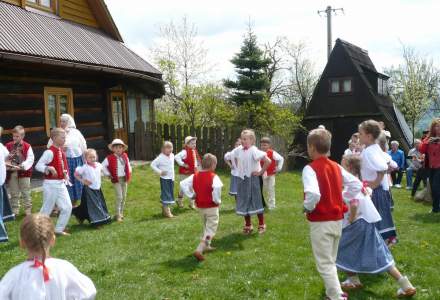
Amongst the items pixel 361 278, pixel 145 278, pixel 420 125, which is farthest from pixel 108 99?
pixel 420 125

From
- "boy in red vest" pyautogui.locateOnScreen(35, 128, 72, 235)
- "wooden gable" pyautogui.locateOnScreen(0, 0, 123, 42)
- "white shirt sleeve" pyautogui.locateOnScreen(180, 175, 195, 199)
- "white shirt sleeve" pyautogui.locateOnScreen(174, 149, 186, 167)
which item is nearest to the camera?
"white shirt sleeve" pyautogui.locateOnScreen(180, 175, 195, 199)

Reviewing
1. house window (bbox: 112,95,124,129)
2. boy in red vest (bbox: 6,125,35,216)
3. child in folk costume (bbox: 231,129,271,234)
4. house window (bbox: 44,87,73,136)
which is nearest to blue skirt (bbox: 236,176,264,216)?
child in folk costume (bbox: 231,129,271,234)

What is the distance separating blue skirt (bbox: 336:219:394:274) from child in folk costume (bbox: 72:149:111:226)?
4.98 meters

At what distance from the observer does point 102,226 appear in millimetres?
8953

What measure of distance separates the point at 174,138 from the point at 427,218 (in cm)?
1076

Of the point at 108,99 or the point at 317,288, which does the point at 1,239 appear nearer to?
the point at 317,288

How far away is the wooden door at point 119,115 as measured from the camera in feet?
59.3

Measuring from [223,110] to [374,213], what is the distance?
21.4 meters

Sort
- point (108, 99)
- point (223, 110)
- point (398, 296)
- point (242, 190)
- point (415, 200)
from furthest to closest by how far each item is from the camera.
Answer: point (223, 110) → point (108, 99) → point (415, 200) → point (242, 190) → point (398, 296)

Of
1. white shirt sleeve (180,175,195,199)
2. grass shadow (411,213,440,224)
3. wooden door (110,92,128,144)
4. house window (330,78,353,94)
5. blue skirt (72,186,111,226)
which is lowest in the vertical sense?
grass shadow (411,213,440,224)

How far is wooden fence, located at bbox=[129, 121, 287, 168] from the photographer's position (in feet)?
60.4

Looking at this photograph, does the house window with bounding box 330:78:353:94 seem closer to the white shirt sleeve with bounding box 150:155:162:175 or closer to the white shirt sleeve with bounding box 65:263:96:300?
the white shirt sleeve with bounding box 150:155:162:175

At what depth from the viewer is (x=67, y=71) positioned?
566 inches

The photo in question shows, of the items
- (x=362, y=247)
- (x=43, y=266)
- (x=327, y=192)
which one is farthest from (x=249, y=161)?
(x=43, y=266)
